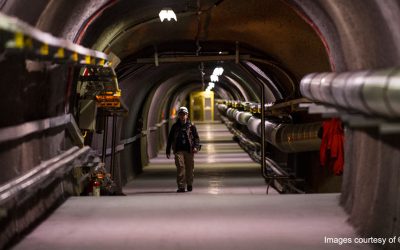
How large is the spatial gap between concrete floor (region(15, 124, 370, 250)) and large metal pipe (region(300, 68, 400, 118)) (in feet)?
4.29

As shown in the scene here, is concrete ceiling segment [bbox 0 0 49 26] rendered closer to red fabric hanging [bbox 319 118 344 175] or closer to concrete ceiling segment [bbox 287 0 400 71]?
concrete ceiling segment [bbox 287 0 400 71]

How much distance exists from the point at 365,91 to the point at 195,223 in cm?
337

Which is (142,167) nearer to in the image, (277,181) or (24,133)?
(277,181)

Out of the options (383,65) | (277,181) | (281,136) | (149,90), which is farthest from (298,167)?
(383,65)

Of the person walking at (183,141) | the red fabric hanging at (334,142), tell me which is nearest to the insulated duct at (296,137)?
the person walking at (183,141)

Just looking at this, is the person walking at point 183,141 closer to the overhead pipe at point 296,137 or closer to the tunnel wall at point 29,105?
the overhead pipe at point 296,137

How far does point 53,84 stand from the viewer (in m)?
8.45

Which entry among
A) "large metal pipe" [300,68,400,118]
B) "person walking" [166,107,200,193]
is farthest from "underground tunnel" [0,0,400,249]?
"person walking" [166,107,200,193]

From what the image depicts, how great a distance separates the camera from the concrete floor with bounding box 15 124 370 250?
678 centimetres

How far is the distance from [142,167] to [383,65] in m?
16.8

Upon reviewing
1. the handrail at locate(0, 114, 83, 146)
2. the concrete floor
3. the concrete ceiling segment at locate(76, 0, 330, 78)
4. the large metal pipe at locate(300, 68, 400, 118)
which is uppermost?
the concrete ceiling segment at locate(76, 0, 330, 78)

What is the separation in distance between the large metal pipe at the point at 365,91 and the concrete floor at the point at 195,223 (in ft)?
4.29

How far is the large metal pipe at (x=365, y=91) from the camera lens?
13.4 feet

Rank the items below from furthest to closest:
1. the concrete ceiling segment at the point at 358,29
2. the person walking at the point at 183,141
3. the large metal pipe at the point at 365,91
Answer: the person walking at the point at 183,141 → the concrete ceiling segment at the point at 358,29 → the large metal pipe at the point at 365,91
